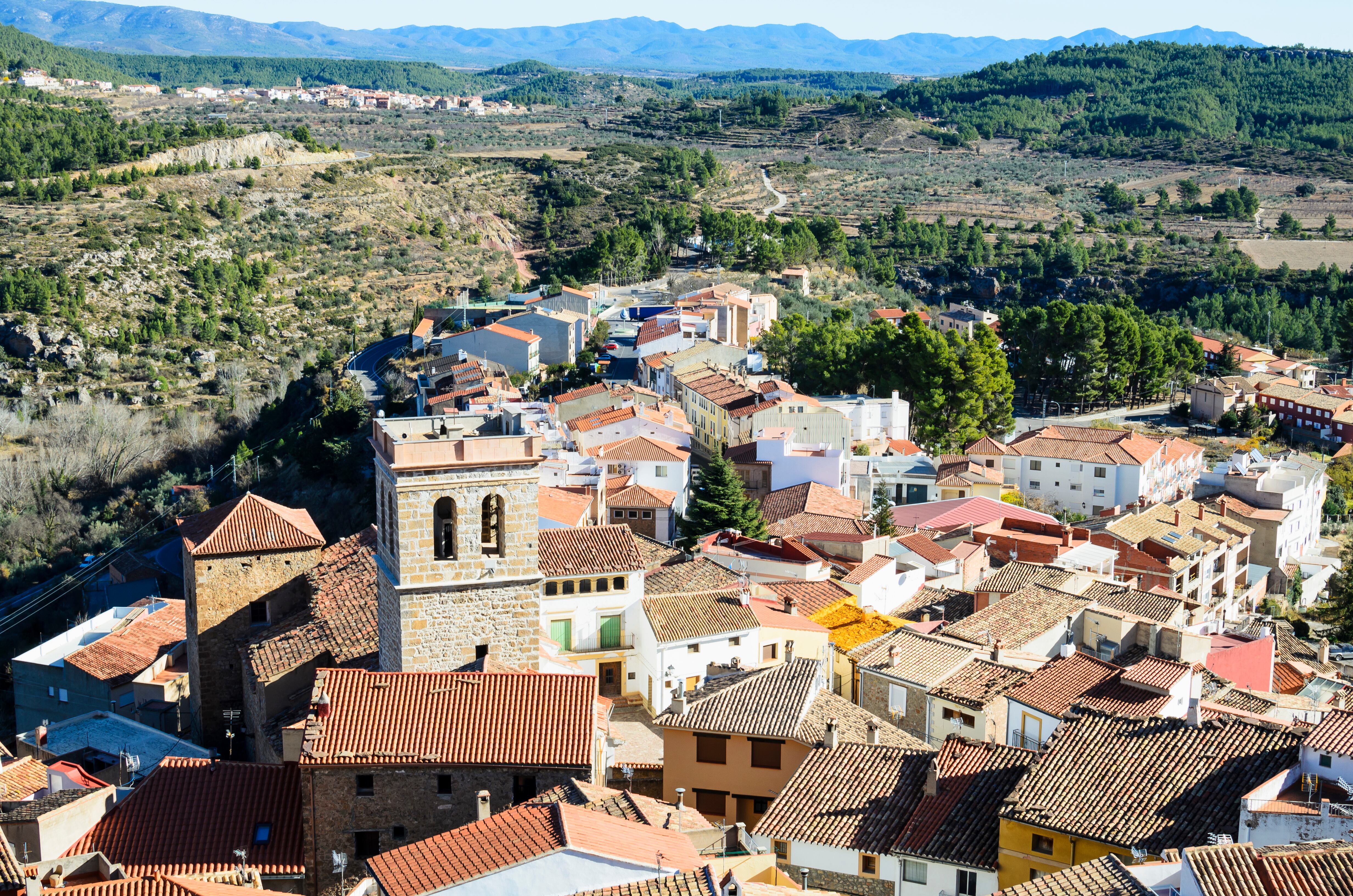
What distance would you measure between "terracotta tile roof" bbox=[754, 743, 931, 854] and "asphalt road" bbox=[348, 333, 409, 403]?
3604 cm

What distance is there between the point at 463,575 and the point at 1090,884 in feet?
27.4

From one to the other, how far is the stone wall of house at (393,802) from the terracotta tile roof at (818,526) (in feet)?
55.3

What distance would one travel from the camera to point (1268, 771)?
1598 centimetres

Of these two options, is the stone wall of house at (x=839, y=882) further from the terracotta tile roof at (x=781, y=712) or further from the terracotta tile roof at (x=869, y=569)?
the terracotta tile roof at (x=869, y=569)

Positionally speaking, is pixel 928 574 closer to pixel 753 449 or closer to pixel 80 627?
pixel 753 449

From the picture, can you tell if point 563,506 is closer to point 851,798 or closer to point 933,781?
point 851,798

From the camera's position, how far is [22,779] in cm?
1847

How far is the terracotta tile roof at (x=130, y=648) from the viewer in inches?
1133

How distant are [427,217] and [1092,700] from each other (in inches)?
3120

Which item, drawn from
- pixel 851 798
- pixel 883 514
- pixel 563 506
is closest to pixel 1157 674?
pixel 851 798

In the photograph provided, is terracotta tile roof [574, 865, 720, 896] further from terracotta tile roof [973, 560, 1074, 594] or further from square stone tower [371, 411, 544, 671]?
terracotta tile roof [973, 560, 1074, 594]

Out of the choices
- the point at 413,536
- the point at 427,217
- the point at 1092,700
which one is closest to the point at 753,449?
the point at 1092,700

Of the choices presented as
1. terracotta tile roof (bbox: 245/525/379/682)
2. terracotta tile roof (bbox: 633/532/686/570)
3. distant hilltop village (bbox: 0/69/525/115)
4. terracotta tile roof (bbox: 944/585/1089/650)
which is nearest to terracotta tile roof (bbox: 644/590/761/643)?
terracotta tile roof (bbox: 633/532/686/570)

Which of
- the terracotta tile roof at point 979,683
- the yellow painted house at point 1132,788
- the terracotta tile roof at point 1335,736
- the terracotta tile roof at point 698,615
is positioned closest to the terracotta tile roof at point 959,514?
the terracotta tile roof at point 698,615
